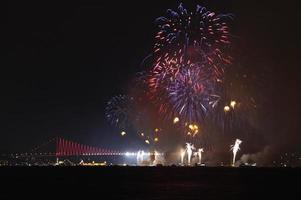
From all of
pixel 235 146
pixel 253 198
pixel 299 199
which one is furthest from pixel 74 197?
pixel 235 146

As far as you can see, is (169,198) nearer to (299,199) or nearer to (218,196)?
(218,196)

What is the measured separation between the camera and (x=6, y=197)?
2852 inches

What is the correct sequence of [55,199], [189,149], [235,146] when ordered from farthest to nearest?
[189,149] → [235,146] → [55,199]

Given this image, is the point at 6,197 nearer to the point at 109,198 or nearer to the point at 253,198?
the point at 109,198

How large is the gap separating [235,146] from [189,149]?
83.4ft

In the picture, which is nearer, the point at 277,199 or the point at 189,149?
the point at 277,199

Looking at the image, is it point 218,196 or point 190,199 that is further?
point 218,196

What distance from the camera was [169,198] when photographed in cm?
7169

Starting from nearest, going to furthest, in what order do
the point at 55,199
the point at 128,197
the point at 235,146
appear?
the point at 55,199 < the point at 128,197 < the point at 235,146

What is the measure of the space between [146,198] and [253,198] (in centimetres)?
1323

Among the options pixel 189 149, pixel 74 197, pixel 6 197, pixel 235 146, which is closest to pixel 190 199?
pixel 74 197

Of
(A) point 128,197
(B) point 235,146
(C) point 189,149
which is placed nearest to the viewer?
(A) point 128,197

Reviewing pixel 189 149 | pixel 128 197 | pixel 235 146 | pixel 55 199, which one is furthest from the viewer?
pixel 189 149

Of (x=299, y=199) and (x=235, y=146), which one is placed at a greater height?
(x=235, y=146)
